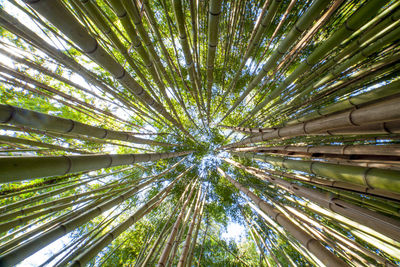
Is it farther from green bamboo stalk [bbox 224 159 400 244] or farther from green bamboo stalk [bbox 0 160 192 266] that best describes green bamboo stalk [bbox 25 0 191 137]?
green bamboo stalk [bbox 224 159 400 244]

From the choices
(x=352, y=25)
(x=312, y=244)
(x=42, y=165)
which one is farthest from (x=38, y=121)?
(x=352, y=25)

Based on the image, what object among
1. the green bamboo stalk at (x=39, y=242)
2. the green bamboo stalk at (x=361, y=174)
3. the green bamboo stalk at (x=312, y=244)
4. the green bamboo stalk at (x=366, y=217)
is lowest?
the green bamboo stalk at (x=39, y=242)

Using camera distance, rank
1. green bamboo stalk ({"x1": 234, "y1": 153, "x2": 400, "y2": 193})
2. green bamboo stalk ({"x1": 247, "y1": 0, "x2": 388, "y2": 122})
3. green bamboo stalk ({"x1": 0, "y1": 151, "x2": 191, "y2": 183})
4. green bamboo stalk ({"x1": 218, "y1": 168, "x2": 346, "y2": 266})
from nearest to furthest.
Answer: green bamboo stalk ({"x1": 0, "y1": 151, "x2": 191, "y2": 183}) < green bamboo stalk ({"x1": 234, "y1": 153, "x2": 400, "y2": 193}) < green bamboo stalk ({"x1": 218, "y1": 168, "x2": 346, "y2": 266}) < green bamboo stalk ({"x1": 247, "y1": 0, "x2": 388, "y2": 122})

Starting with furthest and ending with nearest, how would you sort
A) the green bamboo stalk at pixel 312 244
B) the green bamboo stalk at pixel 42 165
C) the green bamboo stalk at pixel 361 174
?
the green bamboo stalk at pixel 312 244 < the green bamboo stalk at pixel 361 174 < the green bamboo stalk at pixel 42 165

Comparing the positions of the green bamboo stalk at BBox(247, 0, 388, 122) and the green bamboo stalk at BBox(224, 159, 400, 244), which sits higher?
the green bamboo stalk at BBox(247, 0, 388, 122)

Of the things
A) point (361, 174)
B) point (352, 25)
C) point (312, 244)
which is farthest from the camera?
point (352, 25)

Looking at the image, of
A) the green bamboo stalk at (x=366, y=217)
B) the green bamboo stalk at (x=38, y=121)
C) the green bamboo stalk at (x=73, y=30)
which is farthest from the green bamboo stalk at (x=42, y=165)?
the green bamboo stalk at (x=366, y=217)

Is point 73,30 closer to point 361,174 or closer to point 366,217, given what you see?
→ point 361,174

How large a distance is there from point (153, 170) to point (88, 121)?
2.17 metres

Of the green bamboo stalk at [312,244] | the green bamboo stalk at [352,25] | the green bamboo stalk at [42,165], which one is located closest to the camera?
the green bamboo stalk at [42,165]

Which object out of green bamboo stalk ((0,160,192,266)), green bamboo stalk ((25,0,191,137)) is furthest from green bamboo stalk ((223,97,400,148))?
green bamboo stalk ((0,160,192,266))

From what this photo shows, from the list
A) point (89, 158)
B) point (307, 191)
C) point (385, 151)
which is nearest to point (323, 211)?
point (307, 191)

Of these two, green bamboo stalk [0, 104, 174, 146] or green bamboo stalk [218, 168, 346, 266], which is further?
green bamboo stalk [218, 168, 346, 266]

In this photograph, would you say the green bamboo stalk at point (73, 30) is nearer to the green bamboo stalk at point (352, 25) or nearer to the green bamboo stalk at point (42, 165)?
the green bamboo stalk at point (42, 165)
